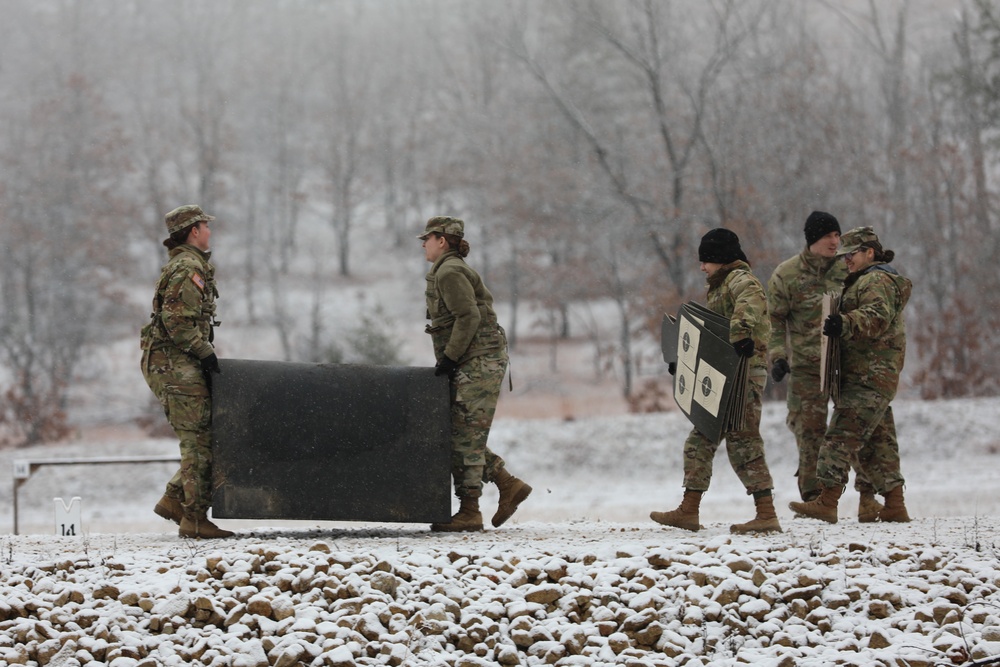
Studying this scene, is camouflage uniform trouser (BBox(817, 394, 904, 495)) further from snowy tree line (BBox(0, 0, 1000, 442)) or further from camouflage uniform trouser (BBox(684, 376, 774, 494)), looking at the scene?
snowy tree line (BBox(0, 0, 1000, 442))

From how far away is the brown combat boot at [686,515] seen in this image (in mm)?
8141

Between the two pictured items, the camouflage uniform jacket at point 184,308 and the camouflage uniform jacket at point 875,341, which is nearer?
the camouflage uniform jacket at point 184,308

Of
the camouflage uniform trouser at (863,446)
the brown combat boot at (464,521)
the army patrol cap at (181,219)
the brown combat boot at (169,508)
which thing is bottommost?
the brown combat boot at (464,521)

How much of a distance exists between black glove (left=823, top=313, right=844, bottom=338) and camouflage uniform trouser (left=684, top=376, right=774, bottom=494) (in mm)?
648

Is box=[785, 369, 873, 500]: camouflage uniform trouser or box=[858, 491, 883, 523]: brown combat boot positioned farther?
box=[785, 369, 873, 500]: camouflage uniform trouser

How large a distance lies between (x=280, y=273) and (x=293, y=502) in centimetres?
4060

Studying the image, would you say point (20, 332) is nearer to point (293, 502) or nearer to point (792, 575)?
point (293, 502)

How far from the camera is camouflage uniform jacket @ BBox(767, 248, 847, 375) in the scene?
9273mm

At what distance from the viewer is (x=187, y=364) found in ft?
26.5

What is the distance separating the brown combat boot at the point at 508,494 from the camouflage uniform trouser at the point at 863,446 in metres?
2.18

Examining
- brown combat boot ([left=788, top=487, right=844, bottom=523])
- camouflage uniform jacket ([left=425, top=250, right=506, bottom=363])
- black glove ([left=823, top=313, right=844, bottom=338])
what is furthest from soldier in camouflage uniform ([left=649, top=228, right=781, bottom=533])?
camouflage uniform jacket ([left=425, top=250, right=506, bottom=363])

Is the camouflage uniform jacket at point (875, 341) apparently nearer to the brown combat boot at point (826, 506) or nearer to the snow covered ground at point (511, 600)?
the brown combat boot at point (826, 506)

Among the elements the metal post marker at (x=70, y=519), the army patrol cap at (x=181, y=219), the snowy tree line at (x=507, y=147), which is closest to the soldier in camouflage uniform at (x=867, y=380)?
the army patrol cap at (x=181, y=219)

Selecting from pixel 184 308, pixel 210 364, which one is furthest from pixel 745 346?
pixel 184 308
